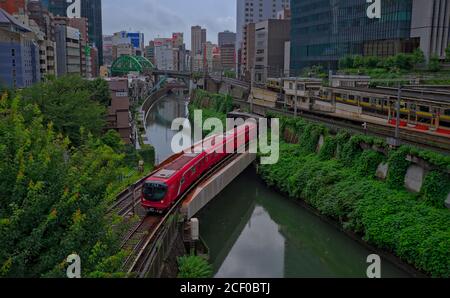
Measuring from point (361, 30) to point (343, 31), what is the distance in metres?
3.74

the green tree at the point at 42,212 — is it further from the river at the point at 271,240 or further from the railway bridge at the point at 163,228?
the river at the point at 271,240

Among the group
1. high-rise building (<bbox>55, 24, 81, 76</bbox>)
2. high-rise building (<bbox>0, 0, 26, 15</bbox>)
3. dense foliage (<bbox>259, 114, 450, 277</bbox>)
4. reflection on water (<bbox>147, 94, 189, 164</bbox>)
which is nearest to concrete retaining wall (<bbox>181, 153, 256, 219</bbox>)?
dense foliage (<bbox>259, 114, 450, 277</bbox>)

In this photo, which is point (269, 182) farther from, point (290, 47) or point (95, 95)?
point (290, 47)

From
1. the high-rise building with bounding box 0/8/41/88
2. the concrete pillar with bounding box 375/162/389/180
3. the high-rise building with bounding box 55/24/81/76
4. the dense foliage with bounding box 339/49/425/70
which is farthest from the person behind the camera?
the high-rise building with bounding box 55/24/81/76

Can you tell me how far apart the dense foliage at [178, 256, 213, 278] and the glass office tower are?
142ft

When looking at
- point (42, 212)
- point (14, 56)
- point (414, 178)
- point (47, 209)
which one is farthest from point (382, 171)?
point (14, 56)

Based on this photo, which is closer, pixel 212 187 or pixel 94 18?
pixel 212 187

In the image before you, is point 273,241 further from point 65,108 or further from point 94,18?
point 94,18

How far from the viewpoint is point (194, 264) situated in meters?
14.7

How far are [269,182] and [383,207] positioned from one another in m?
9.01

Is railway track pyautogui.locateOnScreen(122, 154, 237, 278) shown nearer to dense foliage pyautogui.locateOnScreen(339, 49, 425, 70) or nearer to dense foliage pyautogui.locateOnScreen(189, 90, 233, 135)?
dense foliage pyautogui.locateOnScreen(189, 90, 233, 135)

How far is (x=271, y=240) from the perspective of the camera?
64.1 ft

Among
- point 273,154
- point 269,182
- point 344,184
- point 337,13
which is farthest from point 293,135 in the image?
point 337,13

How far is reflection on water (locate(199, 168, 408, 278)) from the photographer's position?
54.0 ft
